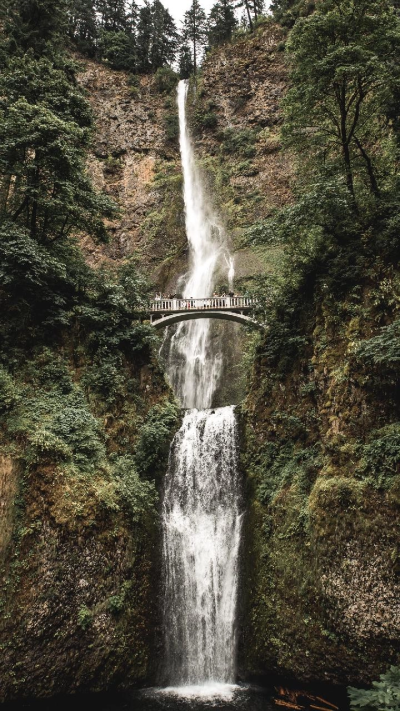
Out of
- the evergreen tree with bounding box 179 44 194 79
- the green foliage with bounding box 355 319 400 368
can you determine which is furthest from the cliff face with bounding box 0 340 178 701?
the evergreen tree with bounding box 179 44 194 79

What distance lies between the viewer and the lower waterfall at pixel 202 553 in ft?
38.5

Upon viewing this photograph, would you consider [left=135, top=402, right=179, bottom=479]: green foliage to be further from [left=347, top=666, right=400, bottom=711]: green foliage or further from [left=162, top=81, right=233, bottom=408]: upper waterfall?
[left=347, top=666, right=400, bottom=711]: green foliage

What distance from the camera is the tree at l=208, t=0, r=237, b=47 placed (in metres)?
42.1

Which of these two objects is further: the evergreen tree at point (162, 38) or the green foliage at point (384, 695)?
the evergreen tree at point (162, 38)

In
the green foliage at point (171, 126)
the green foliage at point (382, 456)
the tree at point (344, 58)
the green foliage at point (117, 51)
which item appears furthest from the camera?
the green foliage at point (117, 51)

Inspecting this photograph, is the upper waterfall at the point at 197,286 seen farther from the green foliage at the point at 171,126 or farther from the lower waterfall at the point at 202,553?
the lower waterfall at the point at 202,553

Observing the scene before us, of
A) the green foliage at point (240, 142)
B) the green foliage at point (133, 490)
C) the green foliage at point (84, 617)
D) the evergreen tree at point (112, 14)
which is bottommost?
the green foliage at point (84, 617)

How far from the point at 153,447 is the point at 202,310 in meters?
8.29

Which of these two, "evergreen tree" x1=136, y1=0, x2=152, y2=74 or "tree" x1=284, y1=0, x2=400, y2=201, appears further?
"evergreen tree" x1=136, y1=0, x2=152, y2=74

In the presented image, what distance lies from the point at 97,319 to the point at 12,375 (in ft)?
12.6

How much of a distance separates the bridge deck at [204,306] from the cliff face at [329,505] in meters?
6.92

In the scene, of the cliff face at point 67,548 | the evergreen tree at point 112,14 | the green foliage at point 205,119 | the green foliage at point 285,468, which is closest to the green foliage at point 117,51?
the evergreen tree at point 112,14

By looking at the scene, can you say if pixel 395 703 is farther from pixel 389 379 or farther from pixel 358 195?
pixel 358 195

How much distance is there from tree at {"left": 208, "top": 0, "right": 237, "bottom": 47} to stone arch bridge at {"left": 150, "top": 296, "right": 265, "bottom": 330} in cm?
3561
